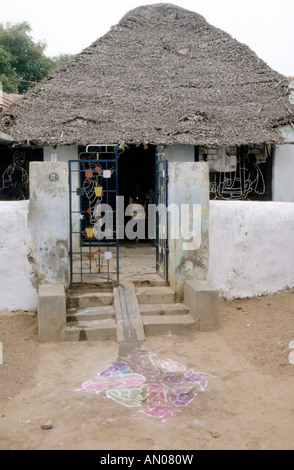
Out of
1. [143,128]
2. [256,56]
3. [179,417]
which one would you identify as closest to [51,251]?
[179,417]

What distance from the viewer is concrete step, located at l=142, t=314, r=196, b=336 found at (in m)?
5.97

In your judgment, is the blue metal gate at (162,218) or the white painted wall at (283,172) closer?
the blue metal gate at (162,218)

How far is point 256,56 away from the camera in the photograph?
40.0 ft

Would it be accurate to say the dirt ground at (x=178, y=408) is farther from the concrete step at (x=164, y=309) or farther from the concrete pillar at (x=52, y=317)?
the concrete step at (x=164, y=309)

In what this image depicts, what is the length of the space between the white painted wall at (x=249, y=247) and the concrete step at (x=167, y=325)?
3.58ft

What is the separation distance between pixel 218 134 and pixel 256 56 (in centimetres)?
358

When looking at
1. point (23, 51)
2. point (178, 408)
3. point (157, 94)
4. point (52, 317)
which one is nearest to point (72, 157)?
point (157, 94)

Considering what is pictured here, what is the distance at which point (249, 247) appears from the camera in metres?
7.11

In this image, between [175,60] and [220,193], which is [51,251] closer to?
[220,193]

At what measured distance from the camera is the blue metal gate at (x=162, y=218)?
22.8 feet

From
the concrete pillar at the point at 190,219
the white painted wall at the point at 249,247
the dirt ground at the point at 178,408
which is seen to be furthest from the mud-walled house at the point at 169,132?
the dirt ground at the point at 178,408

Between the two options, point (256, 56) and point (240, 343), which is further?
point (256, 56)

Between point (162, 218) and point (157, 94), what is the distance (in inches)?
194

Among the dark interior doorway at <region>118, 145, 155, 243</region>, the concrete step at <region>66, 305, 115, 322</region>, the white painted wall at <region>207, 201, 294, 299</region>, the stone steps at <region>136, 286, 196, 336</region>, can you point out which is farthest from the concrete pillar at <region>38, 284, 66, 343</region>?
the dark interior doorway at <region>118, 145, 155, 243</region>
